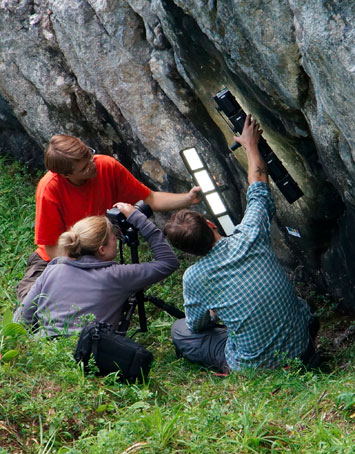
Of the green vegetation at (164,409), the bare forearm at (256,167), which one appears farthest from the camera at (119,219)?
the green vegetation at (164,409)

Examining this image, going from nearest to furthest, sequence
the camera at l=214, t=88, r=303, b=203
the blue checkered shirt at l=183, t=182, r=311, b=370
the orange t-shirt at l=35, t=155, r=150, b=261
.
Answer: the blue checkered shirt at l=183, t=182, r=311, b=370
the camera at l=214, t=88, r=303, b=203
the orange t-shirt at l=35, t=155, r=150, b=261

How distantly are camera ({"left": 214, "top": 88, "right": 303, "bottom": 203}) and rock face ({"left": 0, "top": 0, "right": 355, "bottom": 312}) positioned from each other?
0.13m

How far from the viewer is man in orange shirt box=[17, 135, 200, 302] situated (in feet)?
17.8

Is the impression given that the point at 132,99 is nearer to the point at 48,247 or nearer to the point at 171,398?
the point at 48,247

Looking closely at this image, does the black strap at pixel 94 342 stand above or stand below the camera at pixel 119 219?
below

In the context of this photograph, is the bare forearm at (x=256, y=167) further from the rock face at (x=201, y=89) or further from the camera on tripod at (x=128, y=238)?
the camera on tripod at (x=128, y=238)

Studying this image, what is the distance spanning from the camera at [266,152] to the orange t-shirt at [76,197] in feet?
4.31

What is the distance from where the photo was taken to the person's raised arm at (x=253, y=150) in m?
4.90

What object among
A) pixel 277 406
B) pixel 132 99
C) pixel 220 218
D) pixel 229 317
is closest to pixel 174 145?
pixel 132 99

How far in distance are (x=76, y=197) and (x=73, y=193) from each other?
1.8 inches

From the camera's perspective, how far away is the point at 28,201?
27.3ft

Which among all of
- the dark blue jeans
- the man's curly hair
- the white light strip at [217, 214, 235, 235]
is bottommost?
the dark blue jeans

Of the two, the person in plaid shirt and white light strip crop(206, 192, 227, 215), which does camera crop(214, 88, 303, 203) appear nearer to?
the person in plaid shirt

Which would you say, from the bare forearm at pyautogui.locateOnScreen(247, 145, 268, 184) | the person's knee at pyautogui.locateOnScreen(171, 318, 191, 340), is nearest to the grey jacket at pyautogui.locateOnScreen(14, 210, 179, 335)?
the person's knee at pyautogui.locateOnScreen(171, 318, 191, 340)
